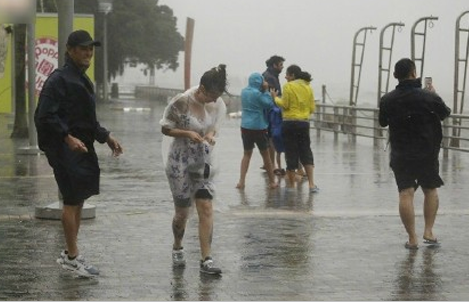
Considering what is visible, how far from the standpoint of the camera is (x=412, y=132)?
995 cm

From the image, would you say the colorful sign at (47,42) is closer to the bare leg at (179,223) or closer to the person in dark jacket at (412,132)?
the person in dark jacket at (412,132)

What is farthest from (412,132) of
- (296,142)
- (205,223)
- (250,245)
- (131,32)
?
(131,32)

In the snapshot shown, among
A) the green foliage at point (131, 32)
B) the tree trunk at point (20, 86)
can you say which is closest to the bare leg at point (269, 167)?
the tree trunk at point (20, 86)

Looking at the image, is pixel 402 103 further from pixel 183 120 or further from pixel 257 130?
pixel 257 130

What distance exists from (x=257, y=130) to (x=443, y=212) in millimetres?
3386

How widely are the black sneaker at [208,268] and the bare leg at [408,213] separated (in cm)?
225

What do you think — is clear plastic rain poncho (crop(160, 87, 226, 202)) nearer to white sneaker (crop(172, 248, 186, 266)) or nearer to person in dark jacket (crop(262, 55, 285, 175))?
white sneaker (crop(172, 248, 186, 266))

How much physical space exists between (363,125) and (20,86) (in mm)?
9068

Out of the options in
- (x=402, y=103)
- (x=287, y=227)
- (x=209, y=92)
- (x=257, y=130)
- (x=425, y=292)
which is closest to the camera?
(x=425, y=292)

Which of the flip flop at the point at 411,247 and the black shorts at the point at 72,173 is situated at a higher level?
the black shorts at the point at 72,173

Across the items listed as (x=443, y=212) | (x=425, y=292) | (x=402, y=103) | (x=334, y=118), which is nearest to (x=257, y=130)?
(x=443, y=212)

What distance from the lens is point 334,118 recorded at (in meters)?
30.8

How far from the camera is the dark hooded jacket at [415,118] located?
389 inches

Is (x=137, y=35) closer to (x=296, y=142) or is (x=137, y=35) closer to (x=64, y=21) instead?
(x=296, y=142)
